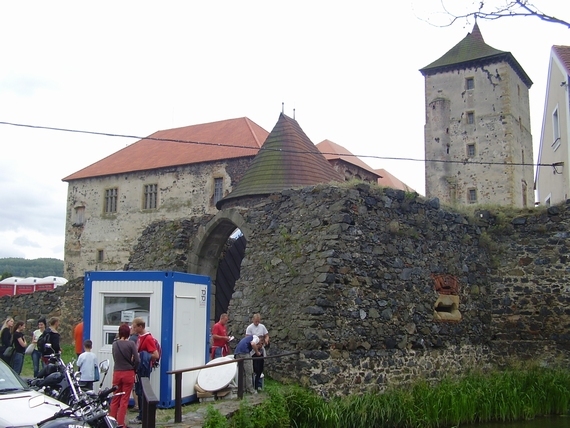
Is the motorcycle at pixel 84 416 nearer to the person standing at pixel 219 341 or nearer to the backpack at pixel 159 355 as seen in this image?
the backpack at pixel 159 355

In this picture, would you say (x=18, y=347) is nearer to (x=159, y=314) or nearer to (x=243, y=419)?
(x=159, y=314)

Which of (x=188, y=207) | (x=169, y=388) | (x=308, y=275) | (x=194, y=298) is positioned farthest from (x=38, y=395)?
(x=188, y=207)

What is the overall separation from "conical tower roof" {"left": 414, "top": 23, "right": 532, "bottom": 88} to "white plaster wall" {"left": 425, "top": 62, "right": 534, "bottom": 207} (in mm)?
392

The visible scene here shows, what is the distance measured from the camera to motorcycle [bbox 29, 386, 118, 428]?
234 inches

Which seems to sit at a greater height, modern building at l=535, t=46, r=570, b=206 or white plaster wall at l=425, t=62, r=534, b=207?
white plaster wall at l=425, t=62, r=534, b=207

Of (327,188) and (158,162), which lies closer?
(327,188)

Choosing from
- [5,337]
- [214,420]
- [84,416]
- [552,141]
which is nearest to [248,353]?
[214,420]

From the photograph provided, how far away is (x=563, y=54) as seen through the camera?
1916cm

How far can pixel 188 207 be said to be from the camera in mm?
36594

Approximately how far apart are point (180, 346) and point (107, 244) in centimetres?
3241

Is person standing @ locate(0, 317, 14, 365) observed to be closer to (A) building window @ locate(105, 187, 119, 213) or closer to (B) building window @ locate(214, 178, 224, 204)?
(B) building window @ locate(214, 178, 224, 204)

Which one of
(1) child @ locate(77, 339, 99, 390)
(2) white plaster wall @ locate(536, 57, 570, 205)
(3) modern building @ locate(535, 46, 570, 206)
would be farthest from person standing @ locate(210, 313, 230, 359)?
(3) modern building @ locate(535, 46, 570, 206)

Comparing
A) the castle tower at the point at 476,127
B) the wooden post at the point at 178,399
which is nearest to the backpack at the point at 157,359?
the wooden post at the point at 178,399

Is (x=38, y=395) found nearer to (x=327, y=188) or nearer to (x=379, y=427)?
(x=379, y=427)
